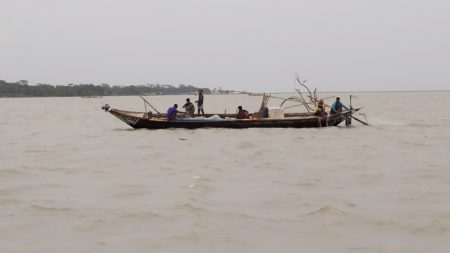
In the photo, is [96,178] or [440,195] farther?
[96,178]

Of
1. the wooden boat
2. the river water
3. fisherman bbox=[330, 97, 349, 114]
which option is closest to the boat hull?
the wooden boat

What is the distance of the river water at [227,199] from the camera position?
215 inches

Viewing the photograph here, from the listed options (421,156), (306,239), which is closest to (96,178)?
(306,239)

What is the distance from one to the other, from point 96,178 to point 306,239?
490 centimetres

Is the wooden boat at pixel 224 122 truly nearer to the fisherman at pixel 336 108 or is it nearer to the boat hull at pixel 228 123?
the boat hull at pixel 228 123

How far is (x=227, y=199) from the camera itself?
7.32m

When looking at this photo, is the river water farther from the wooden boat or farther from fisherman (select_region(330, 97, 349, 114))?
fisherman (select_region(330, 97, 349, 114))

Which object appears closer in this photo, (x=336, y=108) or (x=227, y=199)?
(x=227, y=199)

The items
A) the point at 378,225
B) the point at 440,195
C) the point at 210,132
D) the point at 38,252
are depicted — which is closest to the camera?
the point at 38,252

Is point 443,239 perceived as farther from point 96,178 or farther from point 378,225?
point 96,178

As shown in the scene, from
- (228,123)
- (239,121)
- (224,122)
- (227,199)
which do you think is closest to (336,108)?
(239,121)

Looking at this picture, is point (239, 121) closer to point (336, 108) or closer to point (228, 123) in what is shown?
point (228, 123)

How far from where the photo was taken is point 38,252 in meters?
5.11

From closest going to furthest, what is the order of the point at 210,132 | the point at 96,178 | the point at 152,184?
the point at 152,184
the point at 96,178
the point at 210,132
